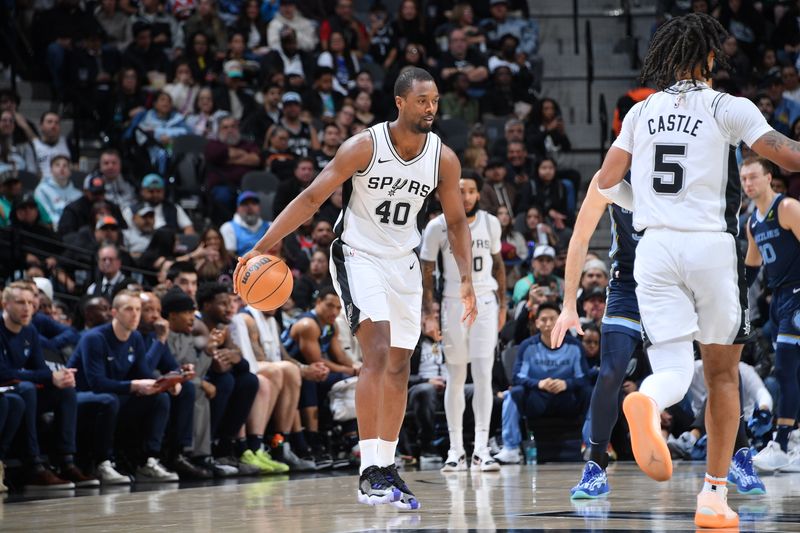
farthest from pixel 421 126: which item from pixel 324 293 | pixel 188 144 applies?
pixel 188 144

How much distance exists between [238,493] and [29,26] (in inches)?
421

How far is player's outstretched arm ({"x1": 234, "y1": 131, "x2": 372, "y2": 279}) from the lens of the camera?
19.0 ft

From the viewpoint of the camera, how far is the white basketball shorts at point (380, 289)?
581 centimetres

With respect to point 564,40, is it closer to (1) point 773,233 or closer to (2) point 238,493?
(1) point 773,233

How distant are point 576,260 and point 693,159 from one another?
722 millimetres

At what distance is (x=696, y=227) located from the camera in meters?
4.43

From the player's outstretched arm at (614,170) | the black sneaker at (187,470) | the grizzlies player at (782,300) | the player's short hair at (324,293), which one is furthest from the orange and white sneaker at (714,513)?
the player's short hair at (324,293)

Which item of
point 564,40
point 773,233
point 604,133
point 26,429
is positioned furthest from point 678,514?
point 564,40

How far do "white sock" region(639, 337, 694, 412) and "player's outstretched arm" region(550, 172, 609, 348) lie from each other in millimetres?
460

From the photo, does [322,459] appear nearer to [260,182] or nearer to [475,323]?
[475,323]

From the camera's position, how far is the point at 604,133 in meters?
16.4

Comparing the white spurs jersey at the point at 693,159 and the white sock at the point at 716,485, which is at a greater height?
the white spurs jersey at the point at 693,159

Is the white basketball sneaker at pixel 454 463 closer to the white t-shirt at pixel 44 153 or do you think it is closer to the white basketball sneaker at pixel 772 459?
the white basketball sneaker at pixel 772 459

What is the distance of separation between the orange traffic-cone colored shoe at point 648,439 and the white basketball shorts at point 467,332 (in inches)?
188
